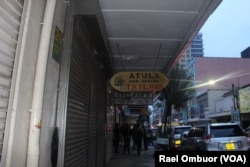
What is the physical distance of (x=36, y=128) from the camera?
140 inches

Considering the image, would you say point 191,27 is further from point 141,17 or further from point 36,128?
point 36,128

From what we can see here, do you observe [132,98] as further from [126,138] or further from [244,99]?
[244,99]

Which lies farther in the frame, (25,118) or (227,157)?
(227,157)

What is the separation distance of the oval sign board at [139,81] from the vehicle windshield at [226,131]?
17.4 feet

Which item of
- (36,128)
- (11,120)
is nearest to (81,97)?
(36,128)

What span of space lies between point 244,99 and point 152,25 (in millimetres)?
42482

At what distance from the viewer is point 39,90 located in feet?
11.9

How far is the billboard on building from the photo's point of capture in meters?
45.8

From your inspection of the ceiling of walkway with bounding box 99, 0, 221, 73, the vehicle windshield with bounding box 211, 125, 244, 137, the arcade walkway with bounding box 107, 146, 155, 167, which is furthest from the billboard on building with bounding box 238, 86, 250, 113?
the ceiling of walkway with bounding box 99, 0, 221, 73

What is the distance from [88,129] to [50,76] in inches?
141

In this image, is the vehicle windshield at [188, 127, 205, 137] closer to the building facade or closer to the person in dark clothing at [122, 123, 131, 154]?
the person in dark clothing at [122, 123, 131, 154]

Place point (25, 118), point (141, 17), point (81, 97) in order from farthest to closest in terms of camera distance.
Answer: point (141, 17) → point (81, 97) → point (25, 118)

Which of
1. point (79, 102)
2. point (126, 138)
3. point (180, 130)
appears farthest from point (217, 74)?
point (79, 102)

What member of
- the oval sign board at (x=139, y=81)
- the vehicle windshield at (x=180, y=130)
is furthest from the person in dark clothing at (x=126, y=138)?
the oval sign board at (x=139, y=81)
